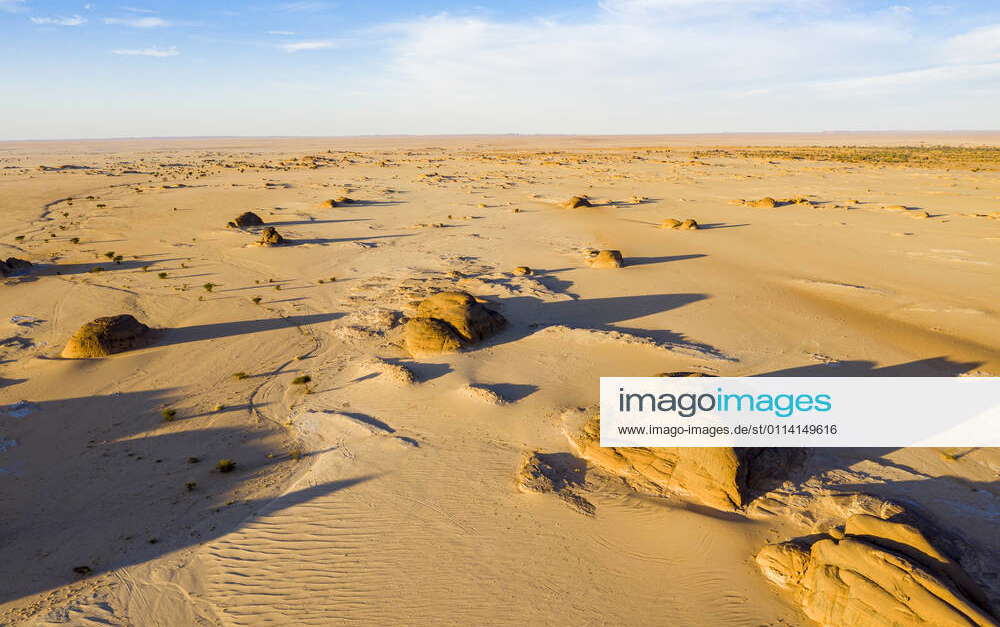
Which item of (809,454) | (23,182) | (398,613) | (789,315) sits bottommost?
(398,613)

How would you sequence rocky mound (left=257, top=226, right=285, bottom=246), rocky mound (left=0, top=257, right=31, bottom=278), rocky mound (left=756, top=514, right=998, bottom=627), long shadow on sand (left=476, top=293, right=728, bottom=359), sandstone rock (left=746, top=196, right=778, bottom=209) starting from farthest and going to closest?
1. sandstone rock (left=746, top=196, right=778, bottom=209)
2. rocky mound (left=257, top=226, right=285, bottom=246)
3. rocky mound (left=0, top=257, right=31, bottom=278)
4. long shadow on sand (left=476, top=293, right=728, bottom=359)
5. rocky mound (left=756, top=514, right=998, bottom=627)

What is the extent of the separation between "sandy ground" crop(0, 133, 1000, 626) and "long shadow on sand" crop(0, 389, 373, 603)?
64 mm

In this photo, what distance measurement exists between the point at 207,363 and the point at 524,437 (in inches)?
450

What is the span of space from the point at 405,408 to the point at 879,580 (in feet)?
35.7

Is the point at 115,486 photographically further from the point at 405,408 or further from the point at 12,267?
the point at 12,267

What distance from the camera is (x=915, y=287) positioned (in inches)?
963

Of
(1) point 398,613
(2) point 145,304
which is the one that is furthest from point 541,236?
(1) point 398,613

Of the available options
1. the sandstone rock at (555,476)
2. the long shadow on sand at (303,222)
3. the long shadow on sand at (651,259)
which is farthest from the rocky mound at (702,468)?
the long shadow on sand at (303,222)

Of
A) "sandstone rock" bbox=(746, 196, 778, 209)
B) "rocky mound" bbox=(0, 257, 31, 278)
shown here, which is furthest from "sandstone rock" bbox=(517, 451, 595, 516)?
"sandstone rock" bbox=(746, 196, 778, 209)

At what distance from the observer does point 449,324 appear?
18.2 m

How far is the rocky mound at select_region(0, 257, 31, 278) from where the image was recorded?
82.0ft

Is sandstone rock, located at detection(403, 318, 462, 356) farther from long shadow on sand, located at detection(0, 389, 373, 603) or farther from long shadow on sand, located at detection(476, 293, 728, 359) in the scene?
long shadow on sand, located at detection(0, 389, 373, 603)

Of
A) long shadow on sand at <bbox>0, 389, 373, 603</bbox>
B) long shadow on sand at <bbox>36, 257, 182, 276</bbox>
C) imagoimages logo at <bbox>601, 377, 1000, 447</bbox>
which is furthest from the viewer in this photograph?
long shadow on sand at <bbox>36, 257, 182, 276</bbox>

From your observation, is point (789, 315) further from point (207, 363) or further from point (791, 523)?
point (207, 363)
